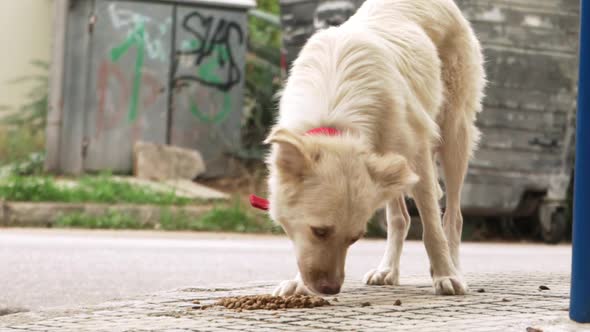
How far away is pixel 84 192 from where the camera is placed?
563 inches

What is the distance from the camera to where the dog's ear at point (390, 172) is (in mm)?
5180

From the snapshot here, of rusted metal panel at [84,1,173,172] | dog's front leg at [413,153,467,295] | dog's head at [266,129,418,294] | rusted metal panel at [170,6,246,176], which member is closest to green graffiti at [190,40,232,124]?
rusted metal panel at [170,6,246,176]

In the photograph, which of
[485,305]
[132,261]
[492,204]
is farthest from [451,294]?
[492,204]

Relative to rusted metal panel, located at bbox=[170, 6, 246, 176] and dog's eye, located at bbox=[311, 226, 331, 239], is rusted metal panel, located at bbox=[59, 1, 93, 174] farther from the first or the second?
dog's eye, located at bbox=[311, 226, 331, 239]

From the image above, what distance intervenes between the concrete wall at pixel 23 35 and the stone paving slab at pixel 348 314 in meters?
13.3

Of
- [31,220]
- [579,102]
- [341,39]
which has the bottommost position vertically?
[31,220]

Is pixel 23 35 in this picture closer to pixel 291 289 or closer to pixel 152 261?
pixel 152 261

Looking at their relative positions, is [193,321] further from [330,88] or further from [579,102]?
[579,102]

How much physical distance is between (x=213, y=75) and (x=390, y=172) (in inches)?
497

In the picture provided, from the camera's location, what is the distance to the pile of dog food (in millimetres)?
5242

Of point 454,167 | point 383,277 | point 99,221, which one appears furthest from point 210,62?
point 383,277

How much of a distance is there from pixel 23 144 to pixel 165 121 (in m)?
2.38

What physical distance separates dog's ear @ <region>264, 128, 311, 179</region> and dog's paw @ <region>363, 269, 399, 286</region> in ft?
6.01

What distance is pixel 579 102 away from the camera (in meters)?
4.22
